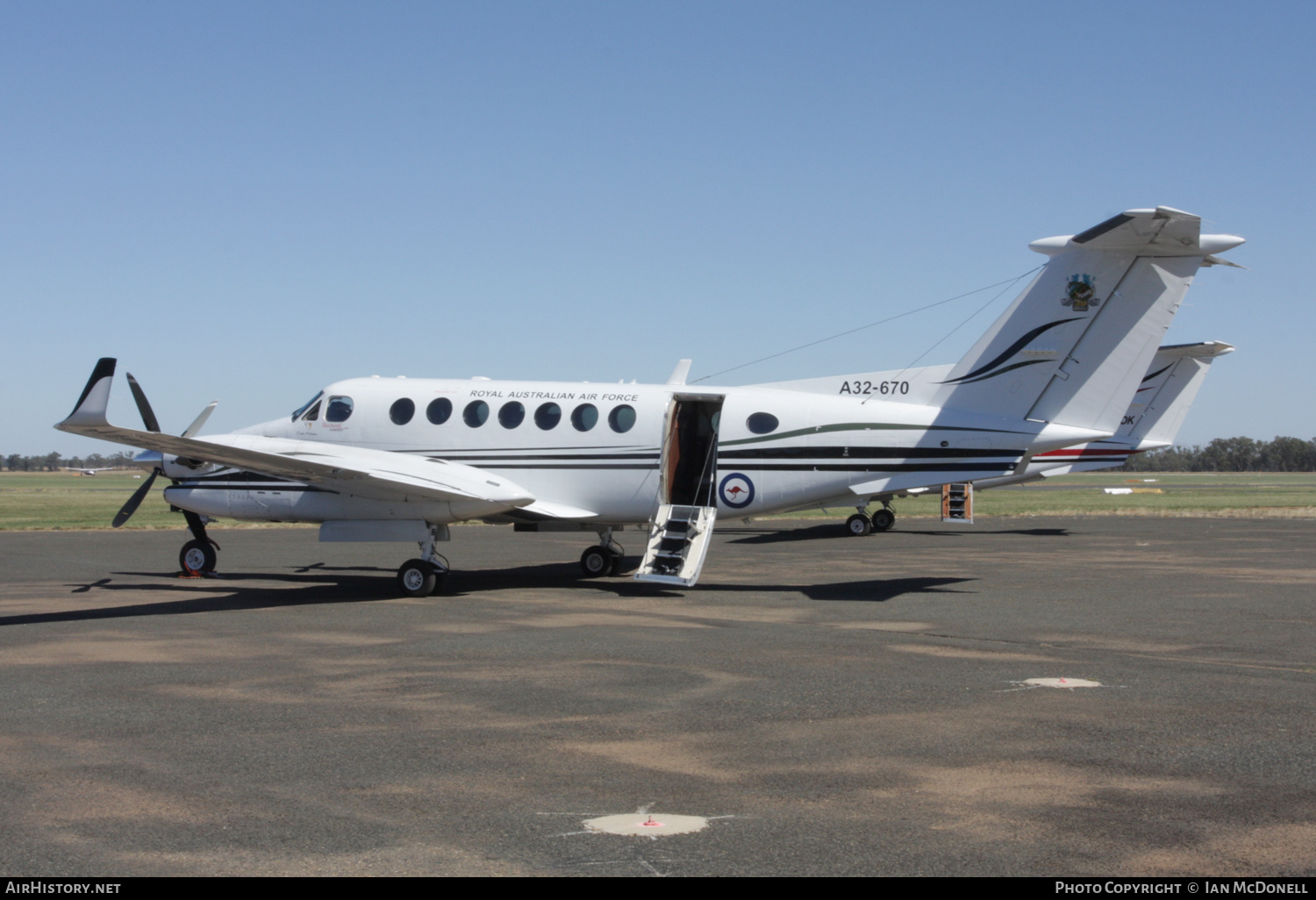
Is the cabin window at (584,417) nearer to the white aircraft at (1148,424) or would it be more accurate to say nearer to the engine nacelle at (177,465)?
the engine nacelle at (177,465)

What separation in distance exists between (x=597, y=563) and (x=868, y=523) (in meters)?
15.2

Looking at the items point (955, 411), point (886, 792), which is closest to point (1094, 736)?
point (886, 792)

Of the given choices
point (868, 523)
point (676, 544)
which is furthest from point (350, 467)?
point (868, 523)

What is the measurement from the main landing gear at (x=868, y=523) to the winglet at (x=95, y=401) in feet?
76.3

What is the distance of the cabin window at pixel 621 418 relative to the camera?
17.4 meters

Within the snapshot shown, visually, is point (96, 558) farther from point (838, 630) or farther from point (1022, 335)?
point (1022, 335)

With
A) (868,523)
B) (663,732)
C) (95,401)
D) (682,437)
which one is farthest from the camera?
(868,523)

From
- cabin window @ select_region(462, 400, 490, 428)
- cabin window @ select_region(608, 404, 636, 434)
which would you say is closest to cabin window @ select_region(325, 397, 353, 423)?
cabin window @ select_region(462, 400, 490, 428)

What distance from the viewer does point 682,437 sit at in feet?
58.4

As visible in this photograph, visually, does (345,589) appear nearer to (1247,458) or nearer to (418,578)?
(418,578)

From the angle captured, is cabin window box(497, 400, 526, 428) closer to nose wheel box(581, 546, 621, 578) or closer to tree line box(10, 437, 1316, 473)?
nose wheel box(581, 546, 621, 578)

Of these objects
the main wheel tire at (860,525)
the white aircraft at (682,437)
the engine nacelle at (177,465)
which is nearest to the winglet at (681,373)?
the white aircraft at (682,437)

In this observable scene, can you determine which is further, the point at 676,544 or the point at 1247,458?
the point at 1247,458

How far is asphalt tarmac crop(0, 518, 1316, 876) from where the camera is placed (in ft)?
17.0
